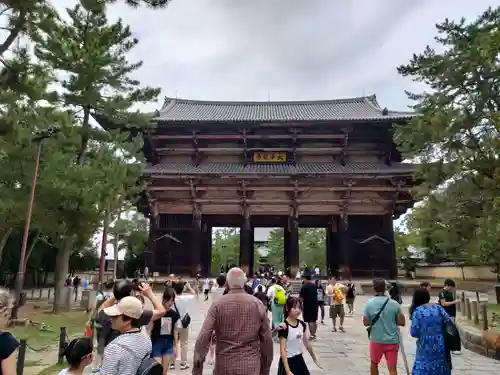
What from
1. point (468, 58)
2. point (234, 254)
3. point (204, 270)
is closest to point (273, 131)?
point (204, 270)

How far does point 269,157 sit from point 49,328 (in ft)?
59.3

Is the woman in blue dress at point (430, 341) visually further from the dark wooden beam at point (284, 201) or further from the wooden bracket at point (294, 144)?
the wooden bracket at point (294, 144)

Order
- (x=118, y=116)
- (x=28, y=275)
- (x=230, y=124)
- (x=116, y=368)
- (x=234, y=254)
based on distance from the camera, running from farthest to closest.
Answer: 1. (x=234, y=254)
2. (x=28, y=275)
3. (x=230, y=124)
4. (x=118, y=116)
5. (x=116, y=368)

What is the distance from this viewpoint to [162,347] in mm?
5801

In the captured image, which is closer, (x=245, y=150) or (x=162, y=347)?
(x=162, y=347)

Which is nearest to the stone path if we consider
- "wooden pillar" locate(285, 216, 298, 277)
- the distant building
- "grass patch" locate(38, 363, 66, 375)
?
"grass patch" locate(38, 363, 66, 375)

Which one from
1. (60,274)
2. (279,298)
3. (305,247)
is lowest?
(279,298)

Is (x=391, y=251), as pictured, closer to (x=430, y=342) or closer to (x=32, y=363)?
(x=32, y=363)

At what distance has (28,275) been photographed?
1289 inches

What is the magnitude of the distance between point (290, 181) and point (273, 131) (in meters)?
4.22

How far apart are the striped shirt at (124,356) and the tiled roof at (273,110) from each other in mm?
26476

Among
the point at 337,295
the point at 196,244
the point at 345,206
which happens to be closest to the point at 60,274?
the point at 196,244

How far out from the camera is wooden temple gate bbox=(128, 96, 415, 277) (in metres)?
26.0

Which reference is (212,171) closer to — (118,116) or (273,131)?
(273,131)
